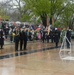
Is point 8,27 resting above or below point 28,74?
above

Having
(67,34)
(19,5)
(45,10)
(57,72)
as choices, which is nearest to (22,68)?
(57,72)

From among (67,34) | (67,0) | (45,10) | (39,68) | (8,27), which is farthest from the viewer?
(67,0)

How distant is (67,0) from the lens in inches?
1849

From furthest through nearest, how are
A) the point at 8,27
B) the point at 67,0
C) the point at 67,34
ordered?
the point at 67,0, the point at 8,27, the point at 67,34

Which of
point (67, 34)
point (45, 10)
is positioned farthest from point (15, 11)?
point (67, 34)

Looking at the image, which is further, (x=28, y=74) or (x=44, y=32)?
(x=44, y=32)

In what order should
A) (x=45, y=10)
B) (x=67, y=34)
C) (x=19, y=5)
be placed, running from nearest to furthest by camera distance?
(x=67, y=34)
(x=45, y=10)
(x=19, y=5)

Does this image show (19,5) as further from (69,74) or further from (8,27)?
(69,74)

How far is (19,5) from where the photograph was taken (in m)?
56.5

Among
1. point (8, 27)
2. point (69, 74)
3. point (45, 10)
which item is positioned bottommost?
point (69, 74)

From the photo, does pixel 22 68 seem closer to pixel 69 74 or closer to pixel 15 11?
pixel 69 74

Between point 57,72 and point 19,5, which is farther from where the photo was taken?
point 19,5

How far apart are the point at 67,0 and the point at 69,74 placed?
121ft

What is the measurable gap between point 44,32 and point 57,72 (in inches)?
888
